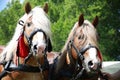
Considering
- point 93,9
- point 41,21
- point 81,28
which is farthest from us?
point 93,9

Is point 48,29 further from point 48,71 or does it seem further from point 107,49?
point 107,49

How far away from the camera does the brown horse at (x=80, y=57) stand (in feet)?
20.1

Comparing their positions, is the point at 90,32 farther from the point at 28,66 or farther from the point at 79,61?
the point at 28,66

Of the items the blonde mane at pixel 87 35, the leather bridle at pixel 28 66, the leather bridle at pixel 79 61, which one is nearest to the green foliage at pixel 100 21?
the blonde mane at pixel 87 35

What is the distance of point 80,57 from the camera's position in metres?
6.39

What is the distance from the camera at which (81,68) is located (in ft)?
21.9

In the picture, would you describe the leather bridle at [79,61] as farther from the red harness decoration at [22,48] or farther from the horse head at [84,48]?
the red harness decoration at [22,48]

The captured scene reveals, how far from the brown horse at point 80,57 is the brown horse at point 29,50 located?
0.35 metres

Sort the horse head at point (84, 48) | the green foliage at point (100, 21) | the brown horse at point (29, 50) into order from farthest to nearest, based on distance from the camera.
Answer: the green foliage at point (100, 21)
the horse head at point (84, 48)
the brown horse at point (29, 50)

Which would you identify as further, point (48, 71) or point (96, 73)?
point (48, 71)

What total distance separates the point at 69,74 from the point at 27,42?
1076 millimetres

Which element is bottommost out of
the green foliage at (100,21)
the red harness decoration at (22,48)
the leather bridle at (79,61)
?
the green foliage at (100,21)

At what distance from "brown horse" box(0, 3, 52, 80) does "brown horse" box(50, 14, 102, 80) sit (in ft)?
1.14

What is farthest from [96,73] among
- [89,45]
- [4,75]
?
[4,75]
